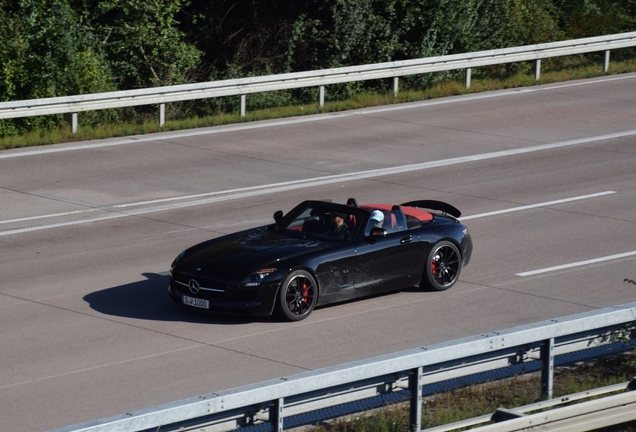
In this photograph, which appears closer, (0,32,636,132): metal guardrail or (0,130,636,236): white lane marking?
(0,130,636,236): white lane marking

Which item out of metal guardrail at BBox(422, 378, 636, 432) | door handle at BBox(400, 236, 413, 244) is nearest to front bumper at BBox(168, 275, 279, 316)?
door handle at BBox(400, 236, 413, 244)

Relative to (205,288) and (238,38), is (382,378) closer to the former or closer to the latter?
(205,288)

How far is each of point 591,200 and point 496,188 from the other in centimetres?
163

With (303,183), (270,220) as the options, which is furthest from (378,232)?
(303,183)

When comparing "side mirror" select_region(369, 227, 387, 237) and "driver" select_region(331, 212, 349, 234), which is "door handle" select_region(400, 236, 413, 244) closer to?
"side mirror" select_region(369, 227, 387, 237)

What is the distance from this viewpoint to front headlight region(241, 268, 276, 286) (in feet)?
36.9

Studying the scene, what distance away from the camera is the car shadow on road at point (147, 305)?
38.4ft

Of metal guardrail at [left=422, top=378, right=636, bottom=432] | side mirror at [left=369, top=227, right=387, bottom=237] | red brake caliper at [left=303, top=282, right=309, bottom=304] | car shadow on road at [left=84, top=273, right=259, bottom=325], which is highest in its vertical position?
side mirror at [left=369, top=227, right=387, bottom=237]

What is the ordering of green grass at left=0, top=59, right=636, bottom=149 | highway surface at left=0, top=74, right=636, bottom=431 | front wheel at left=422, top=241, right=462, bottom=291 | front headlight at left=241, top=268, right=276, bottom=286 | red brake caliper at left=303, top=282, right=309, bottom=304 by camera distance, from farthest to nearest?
1. green grass at left=0, top=59, right=636, bottom=149
2. front wheel at left=422, top=241, right=462, bottom=291
3. red brake caliper at left=303, top=282, right=309, bottom=304
4. front headlight at left=241, top=268, right=276, bottom=286
5. highway surface at left=0, top=74, right=636, bottom=431

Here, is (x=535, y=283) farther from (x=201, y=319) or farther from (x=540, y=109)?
(x=540, y=109)

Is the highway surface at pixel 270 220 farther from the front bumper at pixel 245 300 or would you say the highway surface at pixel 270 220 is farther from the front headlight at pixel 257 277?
the front headlight at pixel 257 277

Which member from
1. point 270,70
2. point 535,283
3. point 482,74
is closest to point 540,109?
point 482,74

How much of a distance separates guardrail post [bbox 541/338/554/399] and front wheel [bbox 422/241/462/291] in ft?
14.3

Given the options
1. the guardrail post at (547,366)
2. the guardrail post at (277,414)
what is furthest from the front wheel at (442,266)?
the guardrail post at (277,414)
